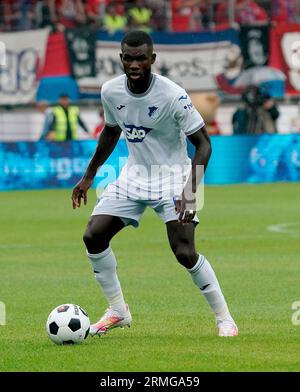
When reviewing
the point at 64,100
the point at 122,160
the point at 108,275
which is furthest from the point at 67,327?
the point at 64,100

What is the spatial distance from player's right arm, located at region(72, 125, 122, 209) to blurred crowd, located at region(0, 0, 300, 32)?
68.2 feet

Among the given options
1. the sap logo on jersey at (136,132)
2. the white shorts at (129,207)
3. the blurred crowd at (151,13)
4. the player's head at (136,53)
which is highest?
the player's head at (136,53)

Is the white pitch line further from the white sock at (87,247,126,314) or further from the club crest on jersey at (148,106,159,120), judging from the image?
the club crest on jersey at (148,106,159,120)

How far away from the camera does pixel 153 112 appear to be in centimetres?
862

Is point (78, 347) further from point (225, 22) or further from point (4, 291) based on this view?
point (225, 22)

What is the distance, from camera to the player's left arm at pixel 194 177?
27.2 feet

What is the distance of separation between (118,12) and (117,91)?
2251 cm

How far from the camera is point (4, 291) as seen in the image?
38.2 feet

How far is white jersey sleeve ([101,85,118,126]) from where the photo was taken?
8.82 meters

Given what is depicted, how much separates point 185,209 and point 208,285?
0.70 meters

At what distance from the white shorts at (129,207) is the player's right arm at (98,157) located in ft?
0.76

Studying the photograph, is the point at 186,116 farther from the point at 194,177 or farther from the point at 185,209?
the point at 185,209

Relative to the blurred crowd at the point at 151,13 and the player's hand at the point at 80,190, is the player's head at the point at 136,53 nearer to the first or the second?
the player's hand at the point at 80,190

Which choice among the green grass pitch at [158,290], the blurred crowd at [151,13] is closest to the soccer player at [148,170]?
the green grass pitch at [158,290]
